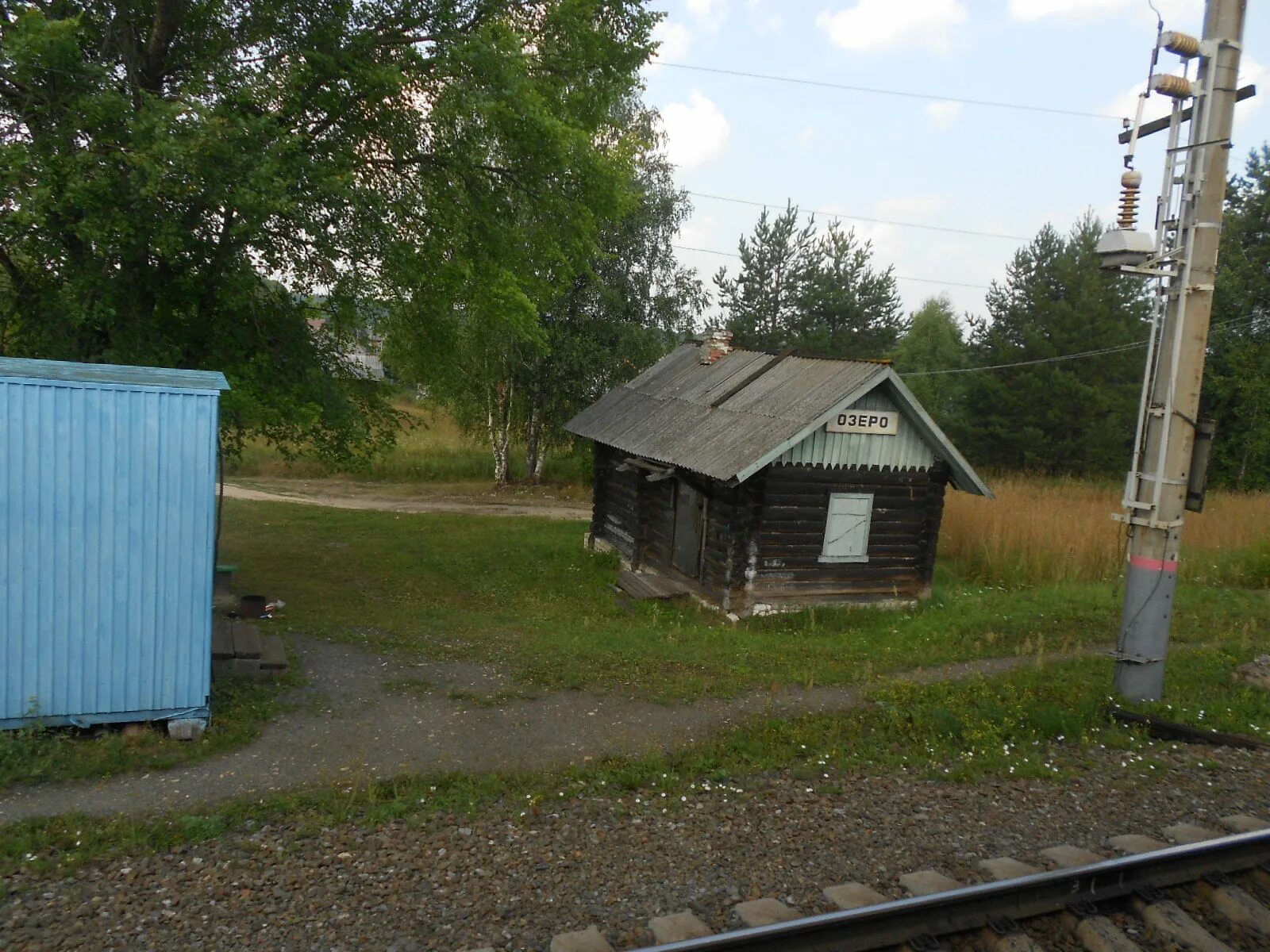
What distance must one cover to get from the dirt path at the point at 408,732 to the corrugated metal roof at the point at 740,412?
436cm

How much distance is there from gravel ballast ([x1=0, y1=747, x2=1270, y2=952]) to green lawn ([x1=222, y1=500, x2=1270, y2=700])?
3.14m

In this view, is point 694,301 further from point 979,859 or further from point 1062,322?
point 979,859

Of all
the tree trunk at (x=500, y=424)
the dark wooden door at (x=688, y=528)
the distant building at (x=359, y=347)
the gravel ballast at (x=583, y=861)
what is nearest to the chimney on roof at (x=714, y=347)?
the dark wooden door at (x=688, y=528)

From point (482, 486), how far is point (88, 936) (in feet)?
86.7

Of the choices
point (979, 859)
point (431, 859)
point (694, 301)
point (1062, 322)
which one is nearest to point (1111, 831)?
point (979, 859)

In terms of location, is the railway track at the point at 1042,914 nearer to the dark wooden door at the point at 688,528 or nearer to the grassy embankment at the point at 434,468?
the dark wooden door at the point at 688,528

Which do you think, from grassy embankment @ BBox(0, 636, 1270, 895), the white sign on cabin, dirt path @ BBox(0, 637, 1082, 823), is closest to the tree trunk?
the white sign on cabin

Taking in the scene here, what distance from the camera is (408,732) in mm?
8391

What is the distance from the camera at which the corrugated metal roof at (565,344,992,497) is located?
13.7 metres

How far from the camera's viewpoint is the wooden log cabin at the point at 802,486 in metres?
14.1

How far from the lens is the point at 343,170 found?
1312 centimetres

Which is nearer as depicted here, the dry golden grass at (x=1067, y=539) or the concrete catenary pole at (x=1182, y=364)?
the concrete catenary pole at (x=1182, y=364)

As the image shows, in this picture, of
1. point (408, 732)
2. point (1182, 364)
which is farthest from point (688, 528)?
point (1182, 364)

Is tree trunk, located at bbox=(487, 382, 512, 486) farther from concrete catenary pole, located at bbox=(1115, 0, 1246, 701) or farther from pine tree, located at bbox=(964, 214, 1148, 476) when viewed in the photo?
concrete catenary pole, located at bbox=(1115, 0, 1246, 701)
